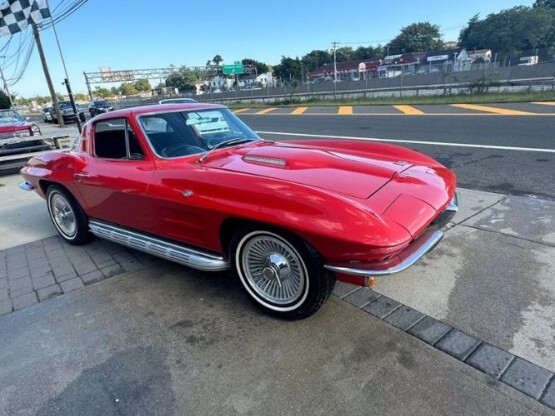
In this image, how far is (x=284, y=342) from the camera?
2.42 m

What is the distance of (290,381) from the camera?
210 cm

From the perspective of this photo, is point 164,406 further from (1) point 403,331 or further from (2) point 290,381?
(1) point 403,331

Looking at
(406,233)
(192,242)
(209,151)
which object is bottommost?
(192,242)

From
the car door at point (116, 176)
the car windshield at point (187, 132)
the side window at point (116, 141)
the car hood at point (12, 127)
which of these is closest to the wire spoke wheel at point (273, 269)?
the car door at point (116, 176)

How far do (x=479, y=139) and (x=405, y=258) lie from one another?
7115 mm

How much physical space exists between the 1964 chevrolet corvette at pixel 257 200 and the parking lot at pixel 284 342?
0.33 metres

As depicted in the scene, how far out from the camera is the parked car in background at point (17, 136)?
9.26 metres

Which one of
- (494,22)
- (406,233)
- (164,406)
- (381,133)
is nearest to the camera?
(164,406)

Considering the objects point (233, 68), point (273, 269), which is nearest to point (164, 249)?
point (273, 269)

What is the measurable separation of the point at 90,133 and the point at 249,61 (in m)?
129

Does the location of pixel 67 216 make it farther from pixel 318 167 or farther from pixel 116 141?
pixel 318 167

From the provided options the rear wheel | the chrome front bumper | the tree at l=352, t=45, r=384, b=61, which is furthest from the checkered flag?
the tree at l=352, t=45, r=384, b=61

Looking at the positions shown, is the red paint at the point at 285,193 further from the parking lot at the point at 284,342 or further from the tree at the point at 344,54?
the tree at the point at 344,54

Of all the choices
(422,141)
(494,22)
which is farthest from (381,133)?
(494,22)
